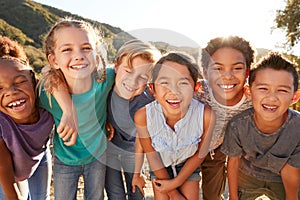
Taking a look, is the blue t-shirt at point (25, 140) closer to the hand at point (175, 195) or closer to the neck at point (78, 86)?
the neck at point (78, 86)

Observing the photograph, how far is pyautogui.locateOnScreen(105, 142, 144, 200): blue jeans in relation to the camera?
2.83 meters

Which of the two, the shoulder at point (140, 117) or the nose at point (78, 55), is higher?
the nose at point (78, 55)

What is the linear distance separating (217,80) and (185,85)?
1.08 feet

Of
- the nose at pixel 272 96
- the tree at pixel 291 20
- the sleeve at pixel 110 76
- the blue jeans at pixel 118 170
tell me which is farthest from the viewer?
the tree at pixel 291 20

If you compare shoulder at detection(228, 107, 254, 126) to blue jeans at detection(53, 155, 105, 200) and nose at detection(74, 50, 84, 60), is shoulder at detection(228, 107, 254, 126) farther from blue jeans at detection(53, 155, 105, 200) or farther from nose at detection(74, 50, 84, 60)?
nose at detection(74, 50, 84, 60)

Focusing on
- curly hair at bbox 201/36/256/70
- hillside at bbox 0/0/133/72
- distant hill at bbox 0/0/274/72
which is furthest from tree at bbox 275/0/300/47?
hillside at bbox 0/0/133/72

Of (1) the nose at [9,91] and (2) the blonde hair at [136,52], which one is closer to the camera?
(1) the nose at [9,91]

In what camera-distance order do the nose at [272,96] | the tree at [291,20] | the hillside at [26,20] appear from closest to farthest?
the nose at [272,96]
the tree at [291,20]
the hillside at [26,20]

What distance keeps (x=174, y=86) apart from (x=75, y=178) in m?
1.06

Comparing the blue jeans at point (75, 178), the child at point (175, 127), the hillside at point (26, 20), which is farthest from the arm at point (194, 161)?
the hillside at point (26, 20)

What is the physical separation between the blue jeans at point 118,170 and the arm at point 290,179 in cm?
114

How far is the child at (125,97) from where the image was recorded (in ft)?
8.66

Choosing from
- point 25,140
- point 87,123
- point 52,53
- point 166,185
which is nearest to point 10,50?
point 52,53

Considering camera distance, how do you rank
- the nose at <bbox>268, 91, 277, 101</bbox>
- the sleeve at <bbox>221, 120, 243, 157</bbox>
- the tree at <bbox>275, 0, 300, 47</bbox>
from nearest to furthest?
1. the nose at <bbox>268, 91, 277, 101</bbox>
2. the sleeve at <bbox>221, 120, 243, 157</bbox>
3. the tree at <bbox>275, 0, 300, 47</bbox>
